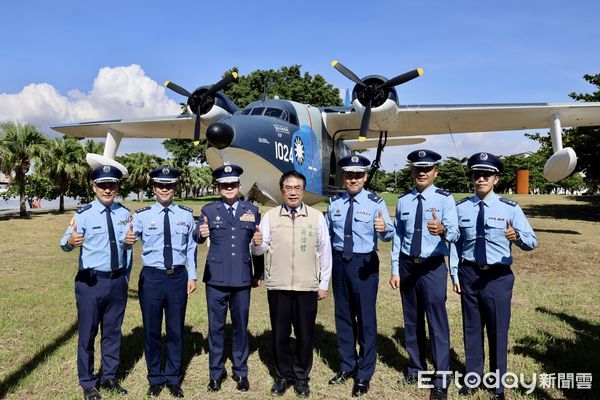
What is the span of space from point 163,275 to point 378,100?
8.51 m

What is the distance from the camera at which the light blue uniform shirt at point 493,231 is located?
3.30 m

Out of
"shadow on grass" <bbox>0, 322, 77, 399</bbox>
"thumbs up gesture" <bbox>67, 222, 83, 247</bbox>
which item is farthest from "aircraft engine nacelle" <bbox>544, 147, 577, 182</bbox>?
"shadow on grass" <bbox>0, 322, 77, 399</bbox>

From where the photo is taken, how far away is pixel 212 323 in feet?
11.8

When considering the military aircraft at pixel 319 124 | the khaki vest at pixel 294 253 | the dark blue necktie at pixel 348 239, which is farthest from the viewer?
the military aircraft at pixel 319 124

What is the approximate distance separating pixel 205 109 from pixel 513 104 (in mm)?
9228

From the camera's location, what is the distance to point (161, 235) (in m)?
3.53

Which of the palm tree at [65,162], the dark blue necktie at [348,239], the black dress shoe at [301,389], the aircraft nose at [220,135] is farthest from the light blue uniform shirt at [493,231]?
the palm tree at [65,162]

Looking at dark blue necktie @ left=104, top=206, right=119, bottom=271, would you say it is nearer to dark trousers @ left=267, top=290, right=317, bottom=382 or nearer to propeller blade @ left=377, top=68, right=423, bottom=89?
dark trousers @ left=267, top=290, right=317, bottom=382

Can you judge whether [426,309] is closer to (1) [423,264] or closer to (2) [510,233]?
(1) [423,264]

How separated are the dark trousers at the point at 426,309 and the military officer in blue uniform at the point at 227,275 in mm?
1489

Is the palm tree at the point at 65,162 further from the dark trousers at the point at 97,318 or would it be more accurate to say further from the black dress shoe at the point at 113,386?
the black dress shoe at the point at 113,386

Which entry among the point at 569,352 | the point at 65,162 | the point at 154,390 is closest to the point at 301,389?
the point at 154,390

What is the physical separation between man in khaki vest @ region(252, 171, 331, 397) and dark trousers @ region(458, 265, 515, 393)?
1.25m

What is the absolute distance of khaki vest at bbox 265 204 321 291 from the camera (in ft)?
11.1
